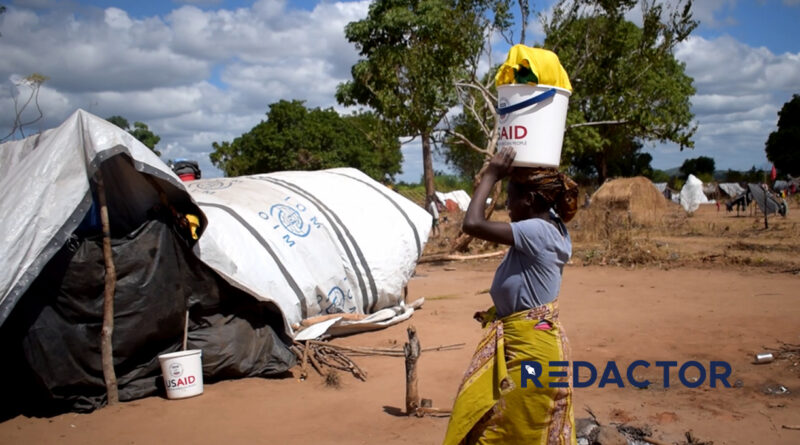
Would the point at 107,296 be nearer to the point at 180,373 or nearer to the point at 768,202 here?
the point at 180,373

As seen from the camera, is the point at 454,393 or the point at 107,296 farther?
the point at 454,393

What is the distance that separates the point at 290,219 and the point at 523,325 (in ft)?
14.2

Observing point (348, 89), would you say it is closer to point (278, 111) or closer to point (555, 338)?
point (278, 111)

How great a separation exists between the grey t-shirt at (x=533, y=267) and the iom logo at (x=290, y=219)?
13.5 feet

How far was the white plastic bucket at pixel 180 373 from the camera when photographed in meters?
4.47

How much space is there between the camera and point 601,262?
10.4 metres

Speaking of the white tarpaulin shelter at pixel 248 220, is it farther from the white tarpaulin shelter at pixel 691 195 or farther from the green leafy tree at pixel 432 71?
the white tarpaulin shelter at pixel 691 195

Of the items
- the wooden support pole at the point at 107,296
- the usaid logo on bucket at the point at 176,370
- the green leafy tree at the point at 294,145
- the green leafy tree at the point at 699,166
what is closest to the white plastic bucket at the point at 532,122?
the wooden support pole at the point at 107,296

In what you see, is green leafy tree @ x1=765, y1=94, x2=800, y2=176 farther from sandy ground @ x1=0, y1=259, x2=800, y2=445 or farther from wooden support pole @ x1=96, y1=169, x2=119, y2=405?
wooden support pole @ x1=96, y1=169, x2=119, y2=405

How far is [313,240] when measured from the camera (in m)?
6.30

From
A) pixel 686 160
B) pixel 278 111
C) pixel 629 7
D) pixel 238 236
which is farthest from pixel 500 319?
pixel 686 160

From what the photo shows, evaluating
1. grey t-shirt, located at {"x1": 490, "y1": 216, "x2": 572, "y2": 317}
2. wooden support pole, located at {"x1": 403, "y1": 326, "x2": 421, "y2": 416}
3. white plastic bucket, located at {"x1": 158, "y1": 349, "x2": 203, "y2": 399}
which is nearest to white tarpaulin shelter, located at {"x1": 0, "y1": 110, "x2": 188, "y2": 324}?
white plastic bucket, located at {"x1": 158, "y1": 349, "x2": 203, "y2": 399}

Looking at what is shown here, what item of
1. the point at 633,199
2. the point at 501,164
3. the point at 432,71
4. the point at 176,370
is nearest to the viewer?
the point at 501,164

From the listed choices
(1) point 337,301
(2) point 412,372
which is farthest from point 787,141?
(2) point 412,372
